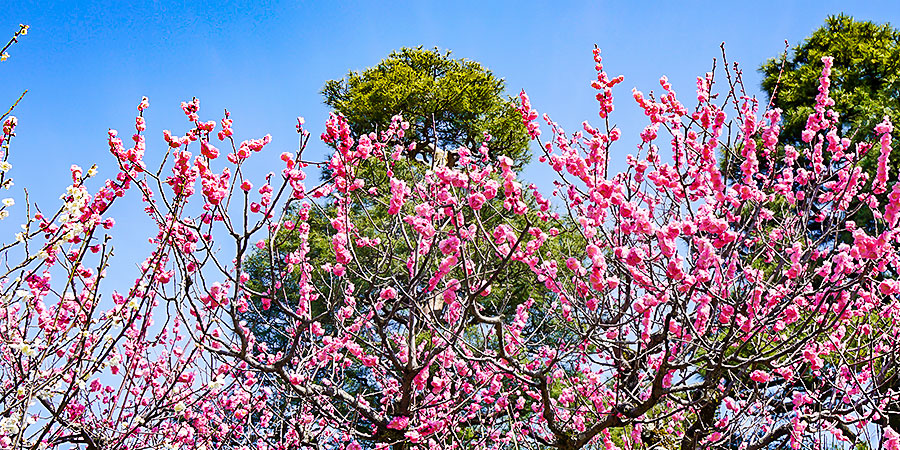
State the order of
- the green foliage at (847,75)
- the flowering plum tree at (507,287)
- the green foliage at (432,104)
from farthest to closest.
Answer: the green foliage at (432,104), the green foliage at (847,75), the flowering plum tree at (507,287)

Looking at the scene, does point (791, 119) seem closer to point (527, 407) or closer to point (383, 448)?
point (527, 407)

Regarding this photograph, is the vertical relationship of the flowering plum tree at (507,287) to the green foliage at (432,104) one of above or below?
below

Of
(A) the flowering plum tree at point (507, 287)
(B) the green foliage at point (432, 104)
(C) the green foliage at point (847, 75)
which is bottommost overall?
(A) the flowering plum tree at point (507, 287)

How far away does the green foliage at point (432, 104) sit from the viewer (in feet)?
37.2

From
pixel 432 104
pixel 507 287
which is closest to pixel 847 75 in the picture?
pixel 432 104

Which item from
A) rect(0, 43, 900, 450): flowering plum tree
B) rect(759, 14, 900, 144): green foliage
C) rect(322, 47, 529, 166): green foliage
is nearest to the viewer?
rect(0, 43, 900, 450): flowering plum tree

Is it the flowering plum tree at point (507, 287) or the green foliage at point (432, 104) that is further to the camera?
the green foliage at point (432, 104)

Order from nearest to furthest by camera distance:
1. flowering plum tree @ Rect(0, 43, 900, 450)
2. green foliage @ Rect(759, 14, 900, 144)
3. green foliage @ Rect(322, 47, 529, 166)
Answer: flowering plum tree @ Rect(0, 43, 900, 450) → green foliage @ Rect(759, 14, 900, 144) → green foliage @ Rect(322, 47, 529, 166)

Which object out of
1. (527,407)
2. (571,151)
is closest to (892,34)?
(527,407)

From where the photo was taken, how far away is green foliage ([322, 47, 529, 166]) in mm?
11328

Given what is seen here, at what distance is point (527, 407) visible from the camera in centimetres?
860

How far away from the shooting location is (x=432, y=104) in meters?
11.3

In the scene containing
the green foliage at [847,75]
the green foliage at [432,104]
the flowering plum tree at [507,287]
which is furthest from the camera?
the green foliage at [432,104]

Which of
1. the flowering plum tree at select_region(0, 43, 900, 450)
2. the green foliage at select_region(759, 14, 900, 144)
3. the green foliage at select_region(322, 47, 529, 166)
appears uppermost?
the green foliage at select_region(322, 47, 529, 166)
